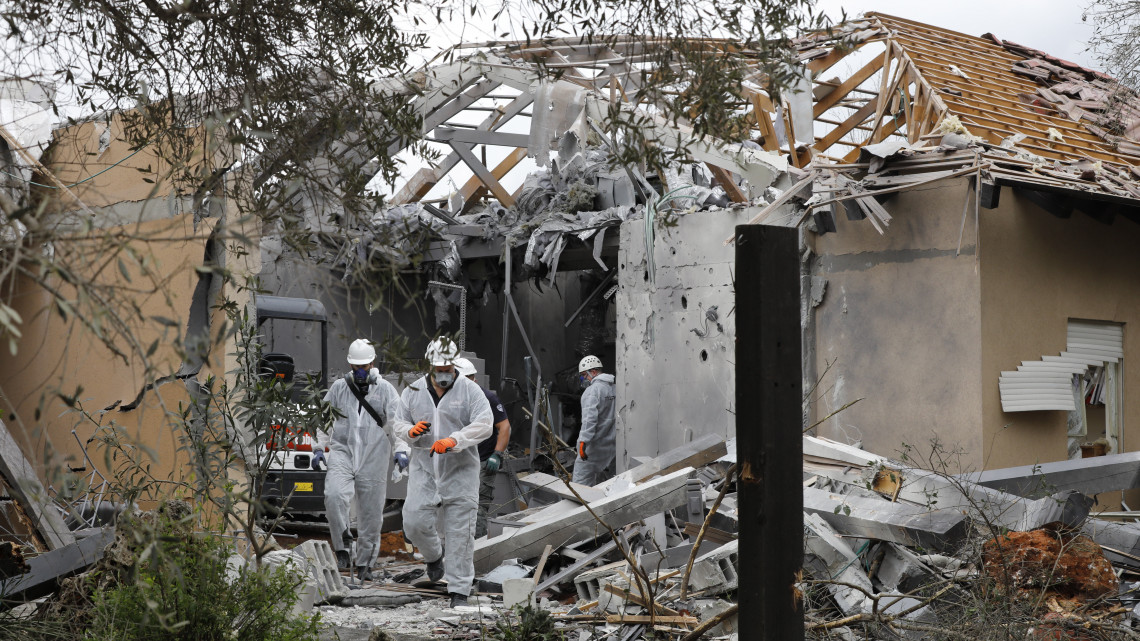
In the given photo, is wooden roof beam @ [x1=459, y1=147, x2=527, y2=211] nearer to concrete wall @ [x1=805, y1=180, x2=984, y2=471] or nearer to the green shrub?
concrete wall @ [x1=805, y1=180, x2=984, y2=471]

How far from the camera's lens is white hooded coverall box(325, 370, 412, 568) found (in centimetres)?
924

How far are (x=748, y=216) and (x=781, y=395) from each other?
22.0 feet

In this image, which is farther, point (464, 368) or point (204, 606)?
point (464, 368)

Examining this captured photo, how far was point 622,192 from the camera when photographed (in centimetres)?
1334

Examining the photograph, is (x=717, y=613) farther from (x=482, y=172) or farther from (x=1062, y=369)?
(x=482, y=172)

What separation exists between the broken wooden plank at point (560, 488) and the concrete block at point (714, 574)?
6.10ft

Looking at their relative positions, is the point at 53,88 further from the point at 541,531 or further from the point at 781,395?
the point at 541,531

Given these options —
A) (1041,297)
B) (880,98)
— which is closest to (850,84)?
(880,98)

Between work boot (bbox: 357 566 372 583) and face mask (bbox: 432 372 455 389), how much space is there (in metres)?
1.87

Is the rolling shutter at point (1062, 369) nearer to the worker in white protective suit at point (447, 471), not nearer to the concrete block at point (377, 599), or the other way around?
the worker in white protective suit at point (447, 471)

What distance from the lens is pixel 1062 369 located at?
30.7 feet

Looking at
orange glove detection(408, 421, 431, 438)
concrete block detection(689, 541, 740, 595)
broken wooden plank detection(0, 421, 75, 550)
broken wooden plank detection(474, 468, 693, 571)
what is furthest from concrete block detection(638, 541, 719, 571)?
broken wooden plank detection(0, 421, 75, 550)

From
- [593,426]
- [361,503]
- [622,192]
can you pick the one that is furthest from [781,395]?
[622,192]

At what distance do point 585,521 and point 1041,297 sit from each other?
471 centimetres
